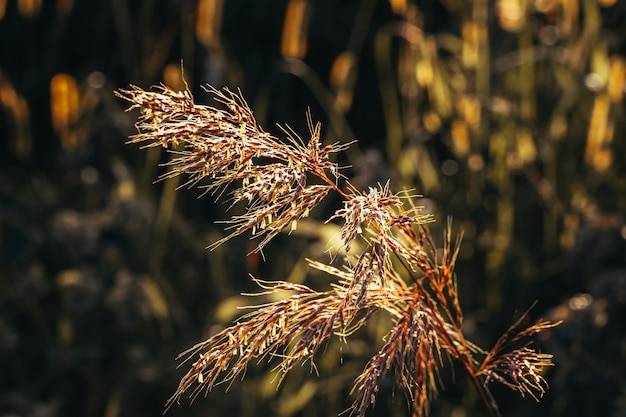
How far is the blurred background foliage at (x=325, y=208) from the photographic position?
2.99 m

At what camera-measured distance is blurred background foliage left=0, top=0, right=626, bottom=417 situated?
2.99 meters

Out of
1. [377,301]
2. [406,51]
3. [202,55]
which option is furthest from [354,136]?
[377,301]

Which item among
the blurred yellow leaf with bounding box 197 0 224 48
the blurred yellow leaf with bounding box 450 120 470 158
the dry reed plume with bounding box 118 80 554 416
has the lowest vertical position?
the blurred yellow leaf with bounding box 450 120 470 158

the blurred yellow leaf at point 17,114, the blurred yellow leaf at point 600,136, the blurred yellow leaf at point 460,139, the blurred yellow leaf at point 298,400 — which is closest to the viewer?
the blurred yellow leaf at point 298,400

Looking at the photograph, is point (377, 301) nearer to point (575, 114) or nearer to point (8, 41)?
point (575, 114)

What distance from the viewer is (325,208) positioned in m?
3.69

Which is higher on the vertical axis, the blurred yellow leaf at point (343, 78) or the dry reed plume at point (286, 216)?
the dry reed plume at point (286, 216)

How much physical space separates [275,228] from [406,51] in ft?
9.69

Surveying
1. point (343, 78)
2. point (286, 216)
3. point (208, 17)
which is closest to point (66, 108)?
point (208, 17)

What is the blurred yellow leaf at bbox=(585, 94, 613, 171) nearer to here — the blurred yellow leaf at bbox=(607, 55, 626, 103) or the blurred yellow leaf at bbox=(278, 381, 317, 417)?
the blurred yellow leaf at bbox=(607, 55, 626, 103)

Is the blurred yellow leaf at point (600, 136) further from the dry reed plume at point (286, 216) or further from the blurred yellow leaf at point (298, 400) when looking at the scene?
the dry reed plume at point (286, 216)

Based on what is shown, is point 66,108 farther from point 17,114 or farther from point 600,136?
point 600,136

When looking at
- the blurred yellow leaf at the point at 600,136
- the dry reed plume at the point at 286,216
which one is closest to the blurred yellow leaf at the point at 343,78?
the blurred yellow leaf at the point at 600,136

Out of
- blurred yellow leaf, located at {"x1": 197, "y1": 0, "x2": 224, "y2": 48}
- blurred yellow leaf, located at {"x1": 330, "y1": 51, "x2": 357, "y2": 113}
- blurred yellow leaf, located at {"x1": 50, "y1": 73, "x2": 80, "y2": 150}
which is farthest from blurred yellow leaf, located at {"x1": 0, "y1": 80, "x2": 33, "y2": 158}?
blurred yellow leaf, located at {"x1": 330, "y1": 51, "x2": 357, "y2": 113}
